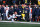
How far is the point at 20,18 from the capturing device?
17.0 ft

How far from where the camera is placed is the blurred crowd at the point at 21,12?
5125mm

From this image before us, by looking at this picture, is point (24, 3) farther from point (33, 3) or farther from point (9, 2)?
point (9, 2)

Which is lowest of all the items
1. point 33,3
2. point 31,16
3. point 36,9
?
point 31,16

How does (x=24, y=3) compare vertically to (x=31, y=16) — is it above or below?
above

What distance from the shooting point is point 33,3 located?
5.13 m

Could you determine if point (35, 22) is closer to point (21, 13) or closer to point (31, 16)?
point (31, 16)

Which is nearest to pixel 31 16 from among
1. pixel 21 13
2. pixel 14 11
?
pixel 21 13

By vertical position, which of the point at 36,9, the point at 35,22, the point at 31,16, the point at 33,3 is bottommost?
the point at 35,22

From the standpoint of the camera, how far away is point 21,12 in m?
5.17

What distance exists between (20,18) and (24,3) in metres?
0.86

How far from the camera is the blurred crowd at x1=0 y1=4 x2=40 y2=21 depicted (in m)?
5.12

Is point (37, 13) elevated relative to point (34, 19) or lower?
elevated

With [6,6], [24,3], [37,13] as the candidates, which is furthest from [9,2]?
[37,13]

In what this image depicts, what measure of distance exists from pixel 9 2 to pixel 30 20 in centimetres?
154
